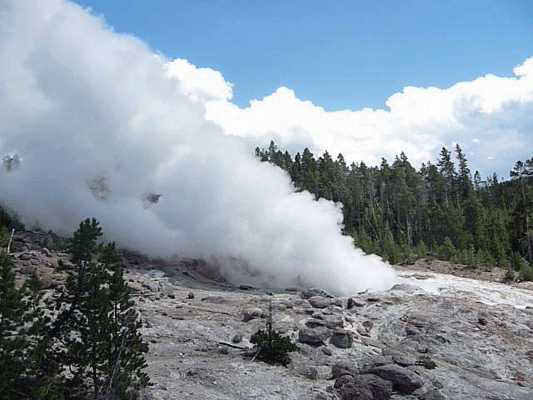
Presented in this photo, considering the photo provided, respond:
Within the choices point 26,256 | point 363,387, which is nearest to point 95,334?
point 363,387

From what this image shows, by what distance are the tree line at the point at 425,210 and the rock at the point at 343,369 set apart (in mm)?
25346

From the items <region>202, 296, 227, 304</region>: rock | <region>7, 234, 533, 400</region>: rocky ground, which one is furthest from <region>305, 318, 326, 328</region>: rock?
<region>202, 296, 227, 304</region>: rock

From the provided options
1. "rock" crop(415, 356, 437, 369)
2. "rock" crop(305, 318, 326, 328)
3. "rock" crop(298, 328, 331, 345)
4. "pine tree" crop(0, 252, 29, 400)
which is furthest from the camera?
"rock" crop(305, 318, 326, 328)

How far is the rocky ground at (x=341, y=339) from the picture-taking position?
682 inches

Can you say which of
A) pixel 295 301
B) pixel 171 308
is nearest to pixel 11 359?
pixel 171 308

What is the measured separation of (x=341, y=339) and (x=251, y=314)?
4833mm

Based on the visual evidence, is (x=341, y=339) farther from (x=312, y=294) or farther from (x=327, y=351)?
(x=312, y=294)

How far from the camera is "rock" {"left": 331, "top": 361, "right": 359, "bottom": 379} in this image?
18203 mm

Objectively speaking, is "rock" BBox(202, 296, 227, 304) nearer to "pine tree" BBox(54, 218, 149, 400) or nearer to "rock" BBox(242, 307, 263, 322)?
"rock" BBox(242, 307, 263, 322)

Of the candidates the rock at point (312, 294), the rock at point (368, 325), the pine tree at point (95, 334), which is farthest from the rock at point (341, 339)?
the pine tree at point (95, 334)

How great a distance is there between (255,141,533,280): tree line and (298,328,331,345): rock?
2307 cm

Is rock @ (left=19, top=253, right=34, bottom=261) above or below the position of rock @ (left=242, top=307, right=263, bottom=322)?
above

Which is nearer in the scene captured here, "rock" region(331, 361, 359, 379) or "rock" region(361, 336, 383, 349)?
"rock" region(331, 361, 359, 379)

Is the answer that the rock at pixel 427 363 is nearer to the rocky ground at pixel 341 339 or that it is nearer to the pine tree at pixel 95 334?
A: the rocky ground at pixel 341 339
